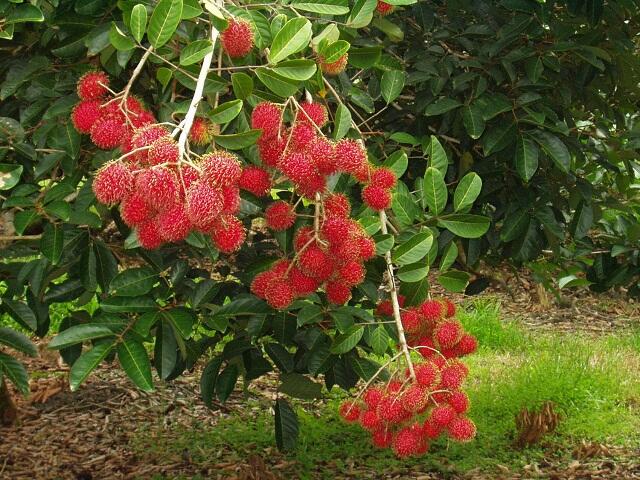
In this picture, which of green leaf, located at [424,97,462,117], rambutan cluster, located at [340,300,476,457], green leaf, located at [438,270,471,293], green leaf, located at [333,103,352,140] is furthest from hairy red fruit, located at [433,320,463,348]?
green leaf, located at [424,97,462,117]

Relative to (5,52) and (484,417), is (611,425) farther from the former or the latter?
(5,52)

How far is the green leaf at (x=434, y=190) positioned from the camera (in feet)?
5.31

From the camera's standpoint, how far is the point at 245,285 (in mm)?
2137

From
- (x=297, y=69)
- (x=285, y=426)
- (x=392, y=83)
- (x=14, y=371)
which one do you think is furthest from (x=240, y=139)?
(x=285, y=426)

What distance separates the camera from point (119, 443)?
12.2 feet

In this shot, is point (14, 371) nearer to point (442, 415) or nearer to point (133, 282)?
point (133, 282)

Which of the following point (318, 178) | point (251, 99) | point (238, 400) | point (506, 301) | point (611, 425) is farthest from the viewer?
point (506, 301)

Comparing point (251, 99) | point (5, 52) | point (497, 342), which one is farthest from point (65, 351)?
point (497, 342)

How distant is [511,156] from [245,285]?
0.81 meters

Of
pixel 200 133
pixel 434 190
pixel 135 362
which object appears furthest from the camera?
pixel 434 190

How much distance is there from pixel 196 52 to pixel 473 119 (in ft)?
3.63

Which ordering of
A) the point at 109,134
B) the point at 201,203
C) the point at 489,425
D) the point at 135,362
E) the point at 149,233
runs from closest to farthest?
the point at 201,203
the point at 149,233
the point at 109,134
the point at 135,362
the point at 489,425

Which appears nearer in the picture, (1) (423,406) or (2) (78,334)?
(1) (423,406)

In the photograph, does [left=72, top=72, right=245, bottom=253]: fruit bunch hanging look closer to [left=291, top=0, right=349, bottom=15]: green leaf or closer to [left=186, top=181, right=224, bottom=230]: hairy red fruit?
[left=186, top=181, right=224, bottom=230]: hairy red fruit
